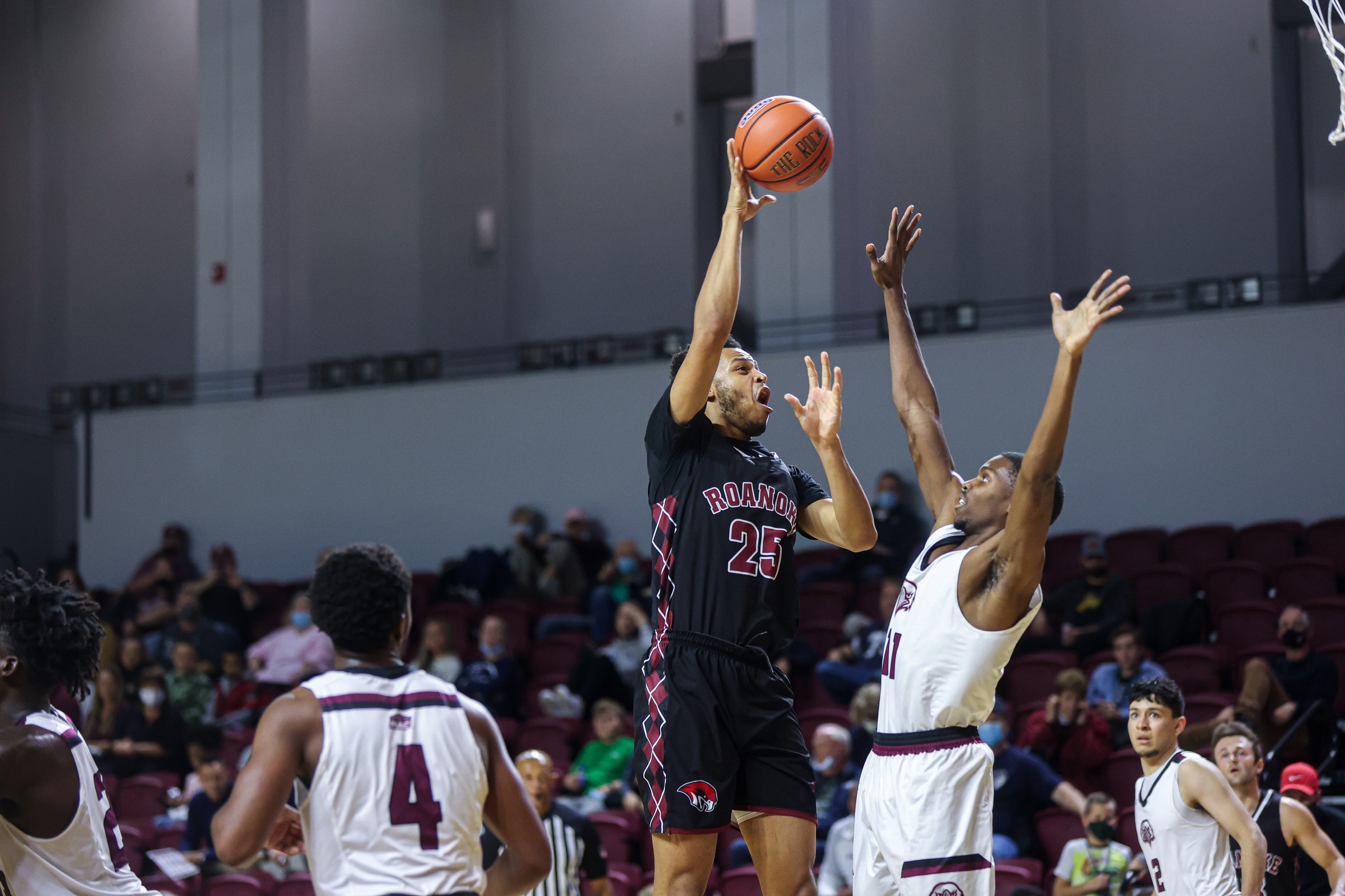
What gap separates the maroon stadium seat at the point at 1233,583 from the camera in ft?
31.5

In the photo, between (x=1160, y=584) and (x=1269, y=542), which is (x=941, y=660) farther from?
(x=1269, y=542)

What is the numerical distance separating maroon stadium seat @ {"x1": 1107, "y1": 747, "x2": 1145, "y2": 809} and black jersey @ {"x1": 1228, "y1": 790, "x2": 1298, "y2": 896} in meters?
1.76

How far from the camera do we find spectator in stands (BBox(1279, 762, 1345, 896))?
634 cm

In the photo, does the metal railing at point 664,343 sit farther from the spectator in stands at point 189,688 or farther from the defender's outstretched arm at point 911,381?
the defender's outstretched arm at point 911,381

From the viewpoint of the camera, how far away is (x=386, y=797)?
9.66 ft

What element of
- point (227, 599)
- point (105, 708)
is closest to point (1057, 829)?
point (105, 708)

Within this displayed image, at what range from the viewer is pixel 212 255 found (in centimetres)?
1438

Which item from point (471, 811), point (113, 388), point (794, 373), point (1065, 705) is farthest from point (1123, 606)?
point (113, 388)

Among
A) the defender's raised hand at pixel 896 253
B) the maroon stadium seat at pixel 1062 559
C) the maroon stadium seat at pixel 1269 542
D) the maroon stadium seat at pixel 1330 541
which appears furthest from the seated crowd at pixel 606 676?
the defender's raised hand at pixel 896 253

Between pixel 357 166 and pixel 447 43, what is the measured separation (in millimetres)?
1906

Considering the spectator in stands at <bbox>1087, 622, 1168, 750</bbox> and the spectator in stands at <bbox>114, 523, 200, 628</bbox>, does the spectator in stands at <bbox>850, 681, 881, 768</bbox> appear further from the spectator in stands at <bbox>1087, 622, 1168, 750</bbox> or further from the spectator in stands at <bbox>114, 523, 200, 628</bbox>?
the spectator in stands at <bbox>114, 523, 200, 628</bbox>

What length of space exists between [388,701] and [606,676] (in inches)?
261

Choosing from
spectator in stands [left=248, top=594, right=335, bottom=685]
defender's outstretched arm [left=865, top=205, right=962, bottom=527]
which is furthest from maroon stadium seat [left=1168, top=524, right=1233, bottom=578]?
defender's outstretched arm [left=865, top=205, right=962, bottom=527]

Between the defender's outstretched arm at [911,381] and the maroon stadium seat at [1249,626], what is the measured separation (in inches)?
209
